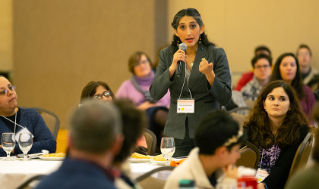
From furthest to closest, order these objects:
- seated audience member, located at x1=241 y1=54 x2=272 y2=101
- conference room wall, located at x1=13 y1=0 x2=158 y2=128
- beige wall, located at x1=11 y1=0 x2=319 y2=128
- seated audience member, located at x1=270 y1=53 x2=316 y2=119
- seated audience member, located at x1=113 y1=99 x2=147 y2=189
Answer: conference room wall, located at x1=13 y1=0 x2=158 y2=128, beige wall, located at x1=11 y1=0 x2=319 y2=128, seated audience member, located at x1=241 y1=54 x2=272 y2=101, seated audience member, located at x1=270 y1=53 x2=316 y2=119, seated audience member, located at x1=113 y1=99 x2=147 y2=189

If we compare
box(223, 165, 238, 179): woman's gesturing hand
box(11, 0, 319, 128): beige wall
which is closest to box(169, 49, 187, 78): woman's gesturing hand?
box(223, 165, 238, 179): woman's gesturing hand

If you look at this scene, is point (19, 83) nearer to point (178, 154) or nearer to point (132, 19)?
point (132, 19)

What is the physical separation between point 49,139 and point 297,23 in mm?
4919

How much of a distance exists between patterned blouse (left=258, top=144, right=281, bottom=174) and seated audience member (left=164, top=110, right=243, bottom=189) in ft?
3.85

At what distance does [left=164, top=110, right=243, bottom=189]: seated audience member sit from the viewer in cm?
150

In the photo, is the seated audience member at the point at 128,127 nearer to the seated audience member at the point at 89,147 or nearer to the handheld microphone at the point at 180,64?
the seated audience member at the point at 89,147

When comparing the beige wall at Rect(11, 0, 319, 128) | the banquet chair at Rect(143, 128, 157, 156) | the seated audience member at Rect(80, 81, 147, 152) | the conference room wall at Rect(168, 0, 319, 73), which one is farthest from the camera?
the beige wall at Rect(11, 0, 319, 128)

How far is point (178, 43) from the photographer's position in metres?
2.88

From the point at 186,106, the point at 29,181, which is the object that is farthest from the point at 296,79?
the point at 29,181

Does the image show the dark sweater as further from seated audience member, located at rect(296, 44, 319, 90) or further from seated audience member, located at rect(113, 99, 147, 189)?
seated audience member, located at rect(296, 44, 319, 90)

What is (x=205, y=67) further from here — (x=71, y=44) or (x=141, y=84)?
(x=71, y=44)

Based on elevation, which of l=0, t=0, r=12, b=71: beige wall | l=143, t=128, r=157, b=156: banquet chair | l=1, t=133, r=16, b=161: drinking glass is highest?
l=0, t=0, r=12, b=71: beige wall

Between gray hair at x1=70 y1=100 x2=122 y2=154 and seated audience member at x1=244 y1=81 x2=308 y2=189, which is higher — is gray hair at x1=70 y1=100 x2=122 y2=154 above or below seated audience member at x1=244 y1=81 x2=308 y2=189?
above

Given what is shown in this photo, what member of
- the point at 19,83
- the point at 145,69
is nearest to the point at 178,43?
the point at 145,69
